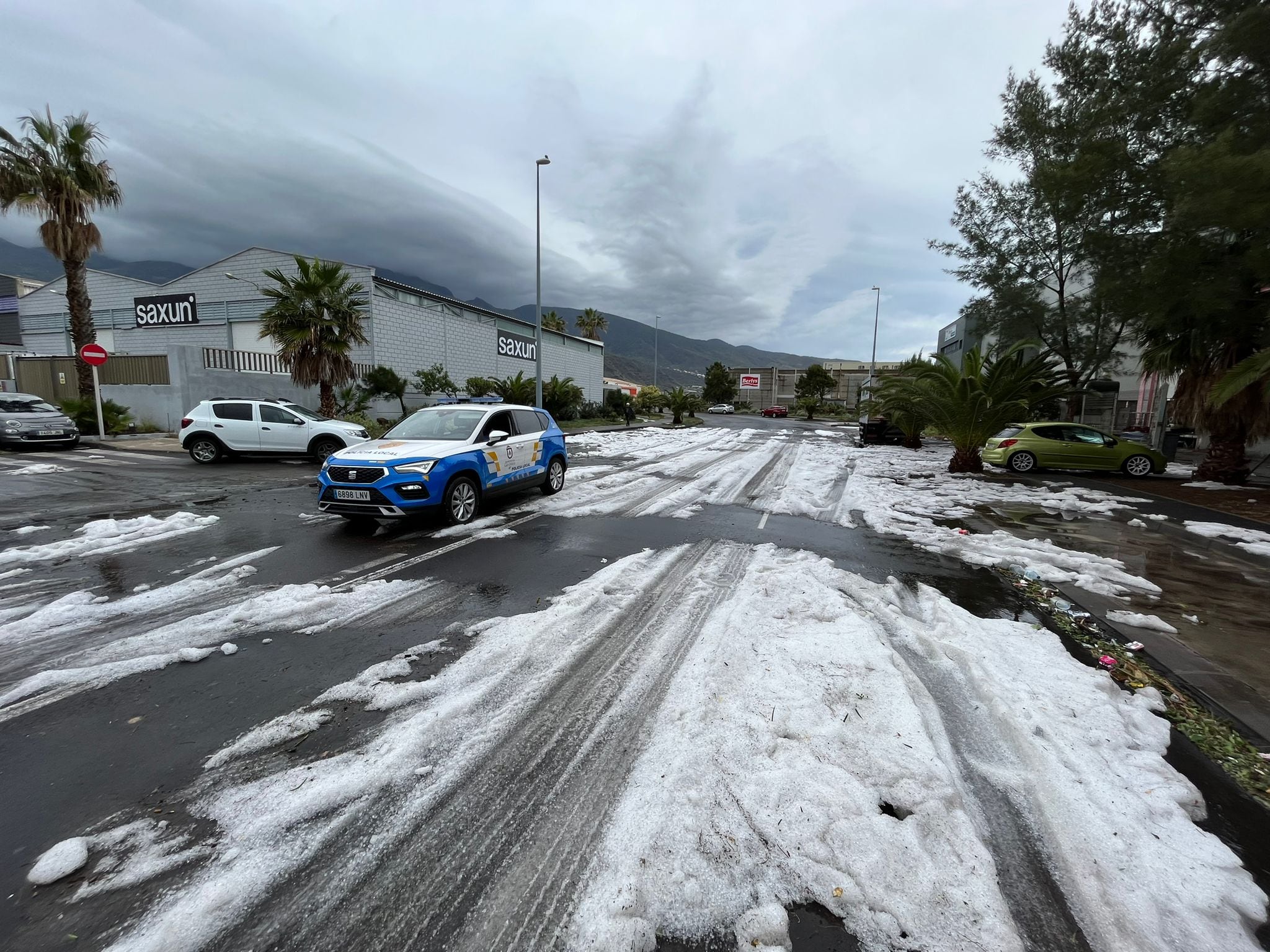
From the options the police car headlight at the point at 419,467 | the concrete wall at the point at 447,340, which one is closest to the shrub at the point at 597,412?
the concrete wall at the point at 447,340

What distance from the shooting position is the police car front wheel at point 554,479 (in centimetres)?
991

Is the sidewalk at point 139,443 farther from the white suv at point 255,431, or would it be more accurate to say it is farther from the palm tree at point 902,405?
the palm tree at point 902,405

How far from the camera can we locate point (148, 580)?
5160 mm

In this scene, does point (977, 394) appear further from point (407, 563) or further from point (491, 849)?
point (491, 849)

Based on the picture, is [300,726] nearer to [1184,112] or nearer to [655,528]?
[655,528]

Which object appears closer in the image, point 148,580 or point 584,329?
point 148,580

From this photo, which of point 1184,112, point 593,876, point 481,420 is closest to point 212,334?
point 481,420

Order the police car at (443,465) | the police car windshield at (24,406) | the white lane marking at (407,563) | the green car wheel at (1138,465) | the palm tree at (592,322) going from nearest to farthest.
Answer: the white lane marking at (407,563) → the police car at (443,465) → the green car wheel at (1138,465) → the police car windshield at (24,406) → the palm tree at (592,322)

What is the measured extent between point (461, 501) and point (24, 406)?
1716 cm

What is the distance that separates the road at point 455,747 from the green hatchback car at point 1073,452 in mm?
10776

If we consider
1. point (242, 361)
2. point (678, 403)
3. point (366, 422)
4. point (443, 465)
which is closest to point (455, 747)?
point (443, 465)

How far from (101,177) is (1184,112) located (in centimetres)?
3020

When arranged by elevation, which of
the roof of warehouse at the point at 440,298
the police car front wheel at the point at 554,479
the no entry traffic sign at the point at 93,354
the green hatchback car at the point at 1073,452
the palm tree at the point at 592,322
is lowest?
the police car front wheel at the point at 554,479

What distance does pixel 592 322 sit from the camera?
2712 inches
